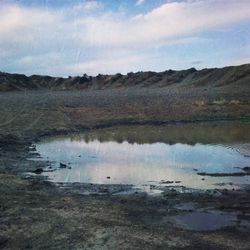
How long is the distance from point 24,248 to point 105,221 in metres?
2.47

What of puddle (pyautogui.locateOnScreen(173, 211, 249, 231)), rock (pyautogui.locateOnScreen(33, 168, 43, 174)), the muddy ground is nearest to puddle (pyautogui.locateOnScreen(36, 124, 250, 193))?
rock (pyautogui.locateOnScreen(33, 168, 43, 174))

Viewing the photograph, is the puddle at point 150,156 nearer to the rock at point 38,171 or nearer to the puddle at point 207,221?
the rock at point 38,171

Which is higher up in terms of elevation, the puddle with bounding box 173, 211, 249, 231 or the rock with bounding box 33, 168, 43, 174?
the puddle with bounding box 173, 211, 249, 231

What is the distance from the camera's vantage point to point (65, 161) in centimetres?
2497

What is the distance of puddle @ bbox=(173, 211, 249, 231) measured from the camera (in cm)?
1327

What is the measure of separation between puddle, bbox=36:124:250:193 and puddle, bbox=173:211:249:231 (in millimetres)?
3839

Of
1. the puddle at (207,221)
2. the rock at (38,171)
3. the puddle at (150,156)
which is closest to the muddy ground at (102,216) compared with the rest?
the puddle at (207,221)

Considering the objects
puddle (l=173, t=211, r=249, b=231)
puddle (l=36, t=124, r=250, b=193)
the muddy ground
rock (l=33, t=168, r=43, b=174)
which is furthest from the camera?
rock (l=33, t=168, r=43, b=174)

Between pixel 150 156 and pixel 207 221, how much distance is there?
1272 cm

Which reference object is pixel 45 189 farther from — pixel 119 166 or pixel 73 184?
pixel 119 166

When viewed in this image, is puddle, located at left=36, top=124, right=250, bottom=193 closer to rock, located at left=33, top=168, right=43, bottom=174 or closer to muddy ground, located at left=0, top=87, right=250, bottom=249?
rock, located at left=33, top=168, right=43, bottom=174

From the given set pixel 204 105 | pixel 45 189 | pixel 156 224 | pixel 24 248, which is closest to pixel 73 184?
pixel 45 189

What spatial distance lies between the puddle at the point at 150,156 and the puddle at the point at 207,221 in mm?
3839

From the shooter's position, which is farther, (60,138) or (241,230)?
(60,138)
